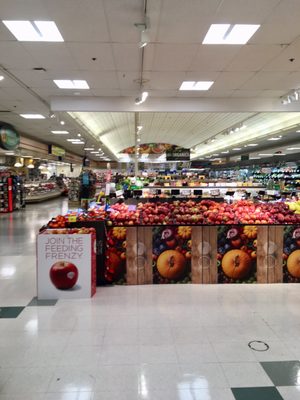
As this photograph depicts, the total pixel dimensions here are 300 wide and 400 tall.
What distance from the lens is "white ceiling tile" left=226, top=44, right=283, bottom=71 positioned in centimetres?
521

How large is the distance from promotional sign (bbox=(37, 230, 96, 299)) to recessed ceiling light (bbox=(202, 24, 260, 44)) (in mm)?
3304

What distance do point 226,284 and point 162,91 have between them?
15.4ft

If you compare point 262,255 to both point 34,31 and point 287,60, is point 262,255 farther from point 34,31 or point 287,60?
point 34,31

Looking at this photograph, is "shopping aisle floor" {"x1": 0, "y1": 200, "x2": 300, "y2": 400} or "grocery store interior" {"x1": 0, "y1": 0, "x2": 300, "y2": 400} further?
"grocery store interior" {"x1": 0, "y1": 0, "x2": 300, "y2": 400}

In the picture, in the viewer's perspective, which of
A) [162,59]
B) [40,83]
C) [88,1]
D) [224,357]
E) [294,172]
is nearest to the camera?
[224,357]

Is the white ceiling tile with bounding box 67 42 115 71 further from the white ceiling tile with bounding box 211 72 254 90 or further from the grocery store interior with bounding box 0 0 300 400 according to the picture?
the white ceiling tile with bounding box 211 72 254 90

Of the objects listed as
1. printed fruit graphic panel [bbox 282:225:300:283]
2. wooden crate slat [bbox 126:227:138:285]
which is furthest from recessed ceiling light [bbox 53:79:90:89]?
printed fruit graphic panel [bbox 282:225:300:283]

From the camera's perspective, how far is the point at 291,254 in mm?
5160

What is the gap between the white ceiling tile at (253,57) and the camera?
5211 millimetres

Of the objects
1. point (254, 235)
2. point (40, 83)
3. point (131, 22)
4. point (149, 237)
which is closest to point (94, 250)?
point (149, 237)

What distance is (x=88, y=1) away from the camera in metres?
3.79

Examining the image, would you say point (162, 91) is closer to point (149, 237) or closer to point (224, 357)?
point (149, 237)

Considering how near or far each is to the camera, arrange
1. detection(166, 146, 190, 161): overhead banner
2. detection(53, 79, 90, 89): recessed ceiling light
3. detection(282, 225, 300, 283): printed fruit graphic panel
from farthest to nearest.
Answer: detection(166, 146, 190, 161): overhead banner
detection(53, 79, 90, 89): recessed ceiling light
detection(282, 225, 300, 283): printed fruit graphic panel

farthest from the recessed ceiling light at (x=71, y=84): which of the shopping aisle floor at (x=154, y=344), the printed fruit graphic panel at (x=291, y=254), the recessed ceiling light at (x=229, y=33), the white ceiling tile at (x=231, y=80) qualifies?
the printed fruit graphic panel at (x=291, y=254)
